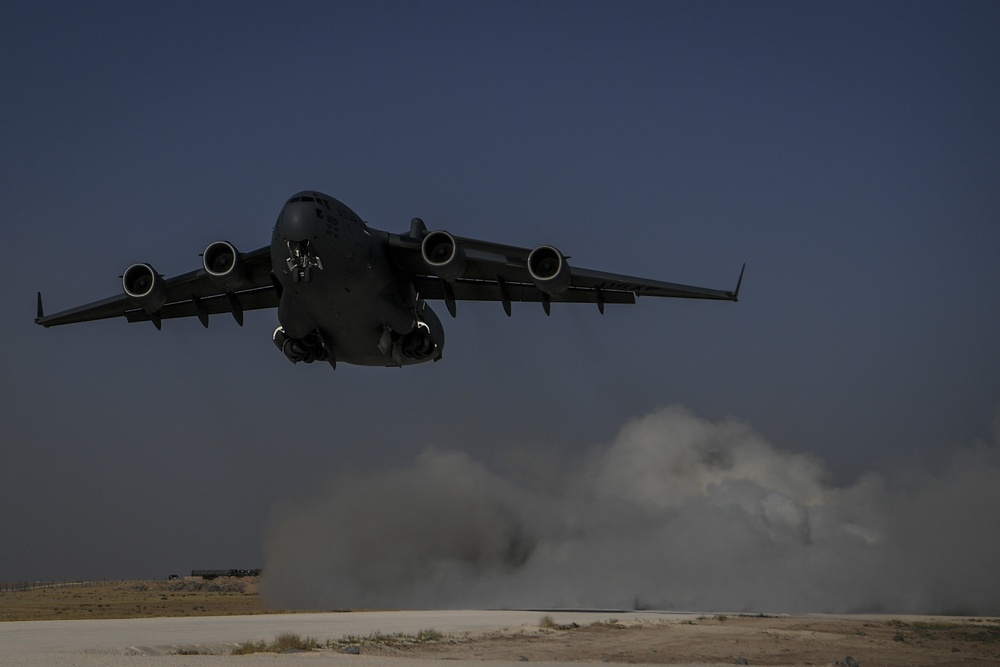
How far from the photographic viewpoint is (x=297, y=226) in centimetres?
2300

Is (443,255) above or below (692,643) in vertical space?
above

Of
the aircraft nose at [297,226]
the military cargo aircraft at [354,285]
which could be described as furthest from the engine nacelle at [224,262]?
the aircraft nose at [297,226]

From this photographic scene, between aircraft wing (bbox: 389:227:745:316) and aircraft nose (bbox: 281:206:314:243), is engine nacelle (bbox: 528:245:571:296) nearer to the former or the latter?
aircraft wing (bbox: 389:227:745:316)

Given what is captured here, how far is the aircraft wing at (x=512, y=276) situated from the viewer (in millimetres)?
24609

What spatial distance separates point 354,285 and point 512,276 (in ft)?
17.0

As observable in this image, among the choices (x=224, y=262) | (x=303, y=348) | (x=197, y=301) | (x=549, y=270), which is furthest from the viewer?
(x=197, y=301)

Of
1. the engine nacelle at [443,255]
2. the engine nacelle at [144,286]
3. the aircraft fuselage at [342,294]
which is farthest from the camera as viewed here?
the engine nacelle at [144,286]

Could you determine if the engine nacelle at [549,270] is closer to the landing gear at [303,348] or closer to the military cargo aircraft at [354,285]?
the military cargo aircraft at [354,285]

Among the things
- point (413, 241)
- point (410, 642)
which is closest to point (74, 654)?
point (410, 642)

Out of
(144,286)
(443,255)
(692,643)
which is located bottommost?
(692,643)

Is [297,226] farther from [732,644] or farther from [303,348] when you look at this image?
[732,644]

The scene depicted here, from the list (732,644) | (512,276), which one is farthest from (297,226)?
(732,644)

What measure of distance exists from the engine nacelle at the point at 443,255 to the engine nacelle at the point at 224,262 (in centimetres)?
483

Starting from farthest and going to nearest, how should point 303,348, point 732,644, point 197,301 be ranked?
point 197,301 → point 303,348 → point 732,644
